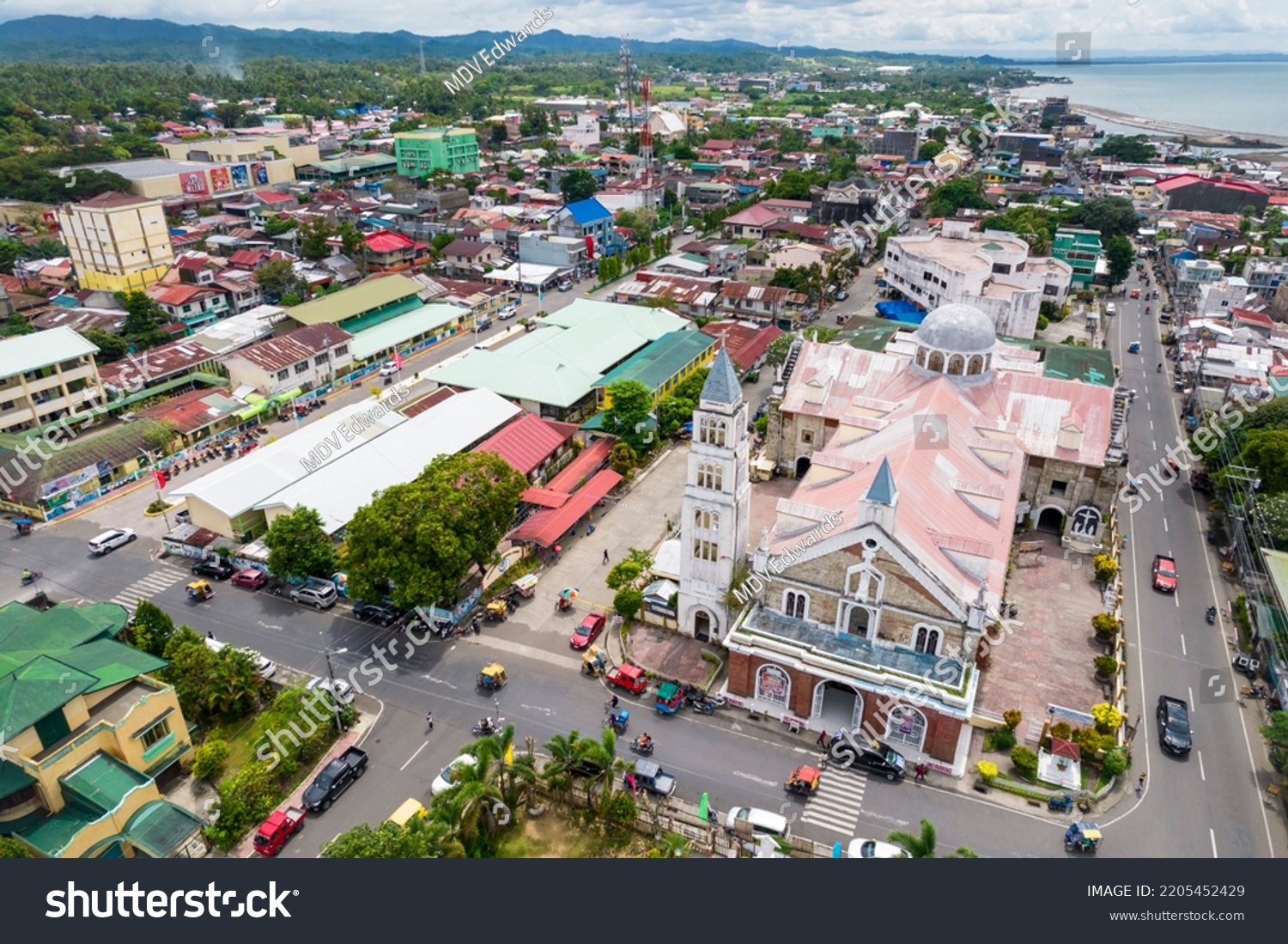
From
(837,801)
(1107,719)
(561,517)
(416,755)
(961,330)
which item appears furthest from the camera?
(961,330)

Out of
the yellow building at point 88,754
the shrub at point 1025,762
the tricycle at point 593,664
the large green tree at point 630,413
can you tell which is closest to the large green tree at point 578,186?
the large green tree at point 630,413

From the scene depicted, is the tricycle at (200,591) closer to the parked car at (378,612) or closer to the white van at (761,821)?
the parked car at (378,612)

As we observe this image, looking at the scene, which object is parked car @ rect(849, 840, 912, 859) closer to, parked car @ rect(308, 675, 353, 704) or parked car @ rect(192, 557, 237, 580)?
parked car @ rect(308, 675, 353, 704)

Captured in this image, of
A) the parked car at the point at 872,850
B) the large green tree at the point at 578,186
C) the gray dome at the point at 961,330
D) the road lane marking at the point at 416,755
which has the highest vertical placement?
the gray dome at the point at 961,330

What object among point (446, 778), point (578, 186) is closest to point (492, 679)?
point (446, 778)

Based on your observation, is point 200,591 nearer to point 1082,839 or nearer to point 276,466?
point 276,466

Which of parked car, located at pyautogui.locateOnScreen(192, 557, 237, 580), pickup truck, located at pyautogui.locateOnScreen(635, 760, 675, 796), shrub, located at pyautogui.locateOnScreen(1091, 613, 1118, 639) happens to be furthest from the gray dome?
parked car, located at pyautogui.locateOnScreen(192, 557, 237, 580)

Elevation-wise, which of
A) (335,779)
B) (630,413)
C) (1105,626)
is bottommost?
(335,779)
